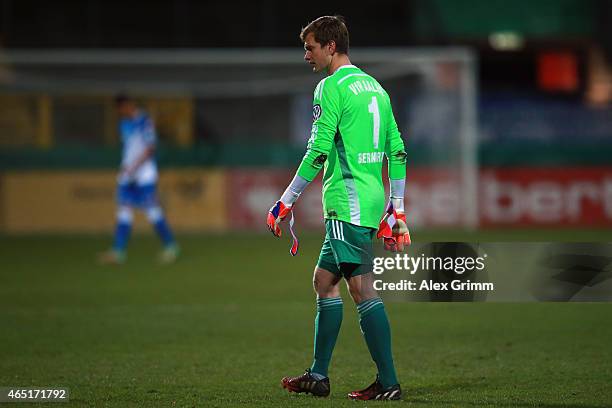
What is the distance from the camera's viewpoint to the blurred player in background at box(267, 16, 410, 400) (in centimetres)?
579

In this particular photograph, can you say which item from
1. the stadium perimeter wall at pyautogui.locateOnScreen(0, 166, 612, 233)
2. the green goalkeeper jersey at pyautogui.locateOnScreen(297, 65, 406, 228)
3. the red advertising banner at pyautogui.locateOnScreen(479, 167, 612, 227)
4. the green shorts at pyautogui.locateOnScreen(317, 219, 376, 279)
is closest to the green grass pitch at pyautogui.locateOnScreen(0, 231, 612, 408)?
the green shorts at pyautogui.locateOnScreen(317, 219, 376, 279)

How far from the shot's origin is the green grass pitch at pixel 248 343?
6184 millimetres

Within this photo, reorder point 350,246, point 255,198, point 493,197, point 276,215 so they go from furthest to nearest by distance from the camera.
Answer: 1. point 493,197
2. point 255,198
3. point 350,246
4. point 276,215

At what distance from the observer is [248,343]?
8125 millimetres

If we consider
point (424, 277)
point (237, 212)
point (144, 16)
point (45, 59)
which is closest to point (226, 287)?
point (424, 277)

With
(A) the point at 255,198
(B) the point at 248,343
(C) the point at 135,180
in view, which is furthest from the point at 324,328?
(A) the point at 255,198

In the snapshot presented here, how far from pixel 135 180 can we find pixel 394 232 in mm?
8876

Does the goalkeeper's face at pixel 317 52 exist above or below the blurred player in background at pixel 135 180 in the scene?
above

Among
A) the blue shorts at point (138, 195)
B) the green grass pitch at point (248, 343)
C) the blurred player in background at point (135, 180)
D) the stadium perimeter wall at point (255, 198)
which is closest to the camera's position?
the green grass pitch at point (248, 343)

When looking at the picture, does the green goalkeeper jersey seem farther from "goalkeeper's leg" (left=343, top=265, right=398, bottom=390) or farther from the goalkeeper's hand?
"goalkeeper's leg" (left=343, top=265, right=398, bottom=390)

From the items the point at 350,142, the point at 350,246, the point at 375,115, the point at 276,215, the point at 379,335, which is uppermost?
the point at 375,115

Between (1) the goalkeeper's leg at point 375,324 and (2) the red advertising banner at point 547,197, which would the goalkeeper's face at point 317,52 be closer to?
(1) the goalkeeper's leg at point 375,324

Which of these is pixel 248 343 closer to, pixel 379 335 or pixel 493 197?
pixel 379 335

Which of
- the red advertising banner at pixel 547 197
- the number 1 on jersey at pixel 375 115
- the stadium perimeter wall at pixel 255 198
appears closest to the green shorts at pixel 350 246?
the number 1 on jersey at pixel 375 115
